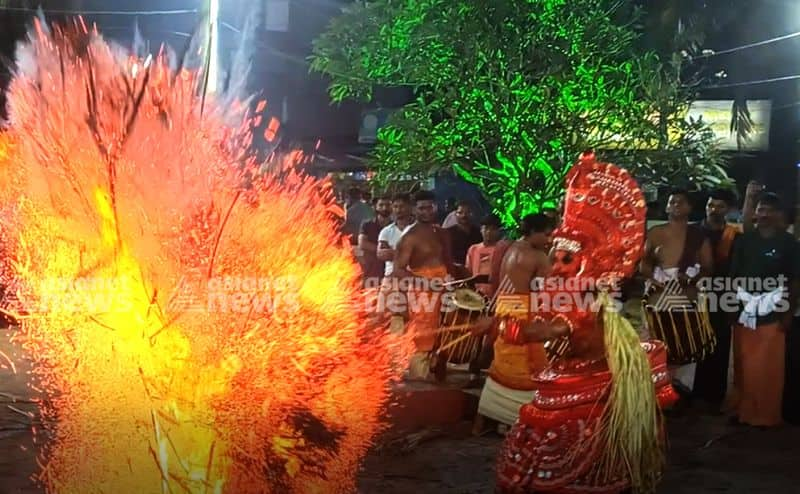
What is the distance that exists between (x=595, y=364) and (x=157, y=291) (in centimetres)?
199

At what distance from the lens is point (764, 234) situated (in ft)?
20.6

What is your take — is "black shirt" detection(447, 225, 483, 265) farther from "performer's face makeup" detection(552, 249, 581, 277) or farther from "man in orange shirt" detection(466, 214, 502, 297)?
"performer's face makeup" detection(552, 249, 581, 277)

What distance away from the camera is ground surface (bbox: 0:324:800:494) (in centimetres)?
493

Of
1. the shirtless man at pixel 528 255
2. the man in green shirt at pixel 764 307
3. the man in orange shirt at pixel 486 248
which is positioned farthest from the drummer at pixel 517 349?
the man in orange shirt at pixel 486 248

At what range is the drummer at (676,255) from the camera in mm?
6664

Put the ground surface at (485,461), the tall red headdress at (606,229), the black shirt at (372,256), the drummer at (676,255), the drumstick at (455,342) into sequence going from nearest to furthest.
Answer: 1. the tall red headdress at (606,229)
2. the ground surface at (485,461)
3. the drummer at (676,255)
4. the drumstick at (455,342)
5. the black shirt at (372,256)

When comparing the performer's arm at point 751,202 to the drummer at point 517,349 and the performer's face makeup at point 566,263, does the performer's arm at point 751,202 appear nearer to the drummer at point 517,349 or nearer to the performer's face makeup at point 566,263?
the drummer at point 517,349

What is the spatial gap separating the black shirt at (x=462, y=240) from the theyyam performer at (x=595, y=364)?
397 centimetres

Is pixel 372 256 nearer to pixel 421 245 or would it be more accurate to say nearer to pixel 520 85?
pixel 421 245

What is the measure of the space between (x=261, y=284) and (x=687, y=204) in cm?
336

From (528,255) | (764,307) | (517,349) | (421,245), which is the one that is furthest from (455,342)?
(764,307)

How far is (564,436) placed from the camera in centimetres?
418

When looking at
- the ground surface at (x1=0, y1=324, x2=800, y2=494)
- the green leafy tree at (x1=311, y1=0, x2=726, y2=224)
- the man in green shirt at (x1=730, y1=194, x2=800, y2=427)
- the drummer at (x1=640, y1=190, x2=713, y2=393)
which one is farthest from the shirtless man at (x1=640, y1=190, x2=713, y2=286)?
the ground surface at (x1=0, y1=324, x2=800, y2=494)

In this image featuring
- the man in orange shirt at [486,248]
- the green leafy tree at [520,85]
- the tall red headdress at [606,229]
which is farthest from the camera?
the man in orange shirt at [486,248]
